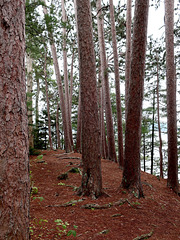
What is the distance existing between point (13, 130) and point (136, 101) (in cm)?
417

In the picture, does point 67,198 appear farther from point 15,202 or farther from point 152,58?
point 152,58

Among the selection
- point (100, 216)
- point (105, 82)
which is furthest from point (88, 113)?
point (105, 82)

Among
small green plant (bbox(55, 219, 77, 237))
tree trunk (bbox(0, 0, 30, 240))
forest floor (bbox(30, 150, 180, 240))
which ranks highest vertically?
tree trunk (bbox(0, 0, 30, 240))

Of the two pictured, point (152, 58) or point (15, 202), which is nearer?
point (15, 202)

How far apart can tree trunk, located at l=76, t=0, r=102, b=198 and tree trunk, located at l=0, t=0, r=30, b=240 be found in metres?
2.97

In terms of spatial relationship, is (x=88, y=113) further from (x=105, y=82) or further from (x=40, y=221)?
(x=105, y=82)

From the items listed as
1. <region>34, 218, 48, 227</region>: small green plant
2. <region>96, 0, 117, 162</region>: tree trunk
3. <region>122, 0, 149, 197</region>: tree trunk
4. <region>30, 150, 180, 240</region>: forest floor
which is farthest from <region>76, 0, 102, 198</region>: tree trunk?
<region>96, 0, 117, 162</region>: tree trunk

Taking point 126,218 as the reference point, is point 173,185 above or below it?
below

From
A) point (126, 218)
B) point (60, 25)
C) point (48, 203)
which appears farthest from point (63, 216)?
point (60, 25)

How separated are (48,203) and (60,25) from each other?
7486 millimetres

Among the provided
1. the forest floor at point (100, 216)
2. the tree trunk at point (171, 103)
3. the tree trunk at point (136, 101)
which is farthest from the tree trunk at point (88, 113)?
the tree trunk at point (171, 103)

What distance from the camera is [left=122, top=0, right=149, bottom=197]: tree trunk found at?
516 cm

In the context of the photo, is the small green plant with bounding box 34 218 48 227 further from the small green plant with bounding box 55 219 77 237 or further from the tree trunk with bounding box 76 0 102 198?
the tree trunk with bounding box 76 0 102 198

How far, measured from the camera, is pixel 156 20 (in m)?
10.3
